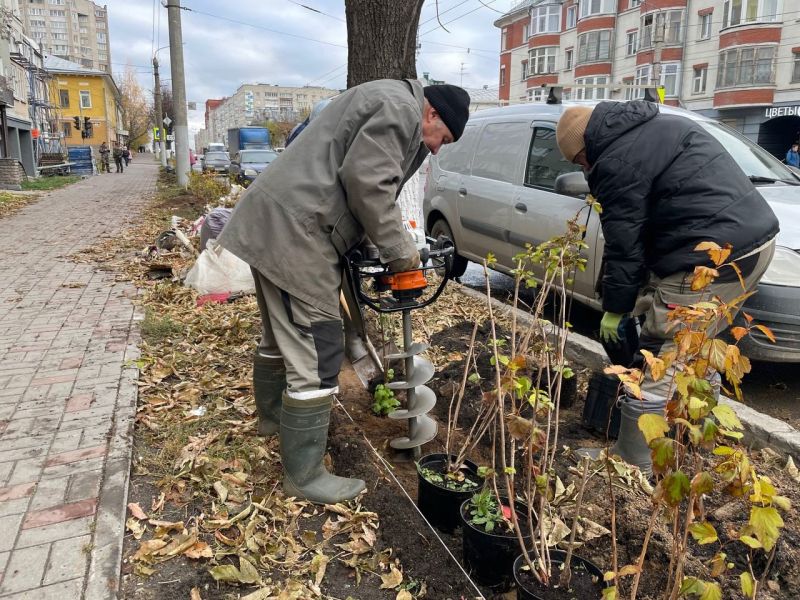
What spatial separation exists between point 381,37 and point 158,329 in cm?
311

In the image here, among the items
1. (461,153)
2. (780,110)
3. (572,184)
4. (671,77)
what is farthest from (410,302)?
(671,77)

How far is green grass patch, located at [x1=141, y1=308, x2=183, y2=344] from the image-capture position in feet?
16.8

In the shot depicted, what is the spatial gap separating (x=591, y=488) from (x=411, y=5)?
4023mm

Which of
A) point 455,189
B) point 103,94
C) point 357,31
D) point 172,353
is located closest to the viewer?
point 172,353

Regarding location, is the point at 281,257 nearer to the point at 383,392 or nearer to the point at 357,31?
the point at 383,392

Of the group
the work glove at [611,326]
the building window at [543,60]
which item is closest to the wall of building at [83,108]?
the building window at [543,60]

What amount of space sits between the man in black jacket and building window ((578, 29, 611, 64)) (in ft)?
160

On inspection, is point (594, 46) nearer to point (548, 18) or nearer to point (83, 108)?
point (548, 18)

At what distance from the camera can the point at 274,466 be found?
3164 millimetres

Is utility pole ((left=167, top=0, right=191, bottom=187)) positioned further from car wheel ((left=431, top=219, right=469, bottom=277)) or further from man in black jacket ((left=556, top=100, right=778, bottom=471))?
man in black jacket ((left=556, top=100, right=778, bottom=471))

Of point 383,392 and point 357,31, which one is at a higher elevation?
point 357,31

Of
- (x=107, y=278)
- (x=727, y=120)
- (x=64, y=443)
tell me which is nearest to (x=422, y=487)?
(x=64, y=443)

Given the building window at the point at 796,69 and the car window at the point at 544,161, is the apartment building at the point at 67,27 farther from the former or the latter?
the car window at the point at 544,161

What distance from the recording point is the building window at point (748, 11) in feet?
110
